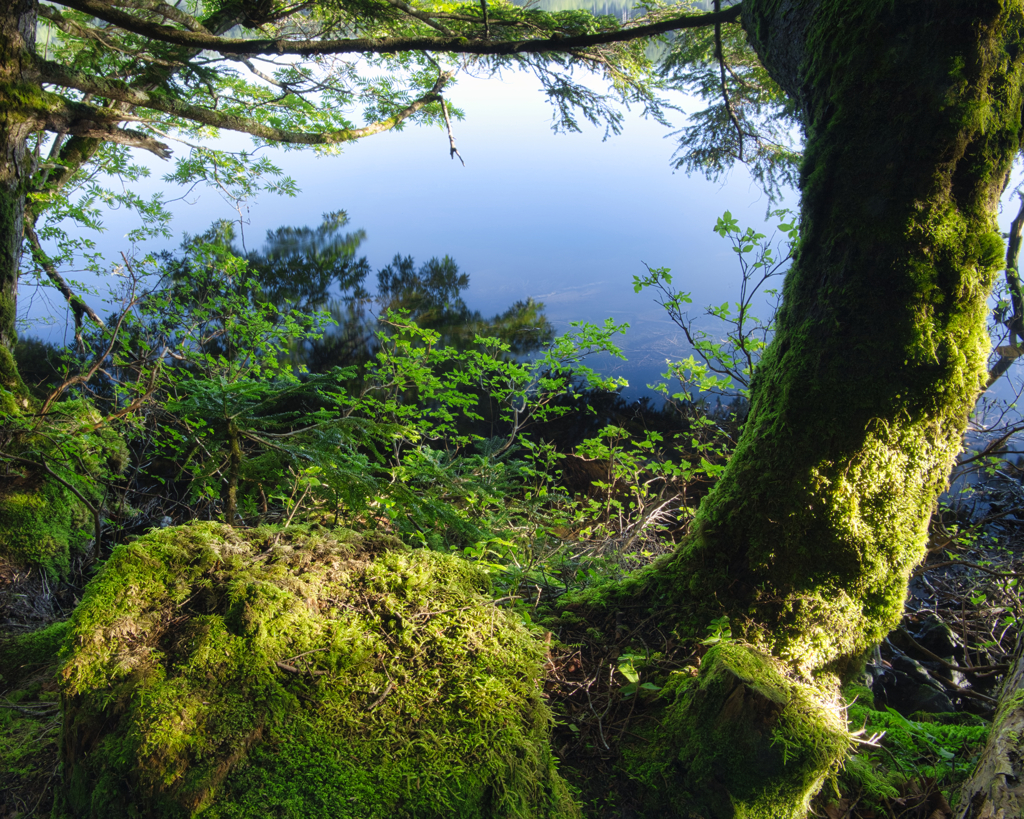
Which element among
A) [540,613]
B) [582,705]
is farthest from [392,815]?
[540,613]

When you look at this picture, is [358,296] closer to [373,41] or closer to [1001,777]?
[373,41]

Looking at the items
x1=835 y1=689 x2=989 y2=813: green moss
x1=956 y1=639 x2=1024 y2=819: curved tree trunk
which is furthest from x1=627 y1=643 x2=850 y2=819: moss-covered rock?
x1=956 y1=639 x2=1024 y2=819: curved tree trunk

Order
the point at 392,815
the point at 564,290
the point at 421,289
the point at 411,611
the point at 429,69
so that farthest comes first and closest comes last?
1. the point at 564,290
2. the point at 421,289
3. the point at 429,69
4. the point at 411,611
5. the point at 392,815

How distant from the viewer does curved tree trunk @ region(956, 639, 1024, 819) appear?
146cm

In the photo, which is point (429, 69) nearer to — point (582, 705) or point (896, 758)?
point (582, 705)

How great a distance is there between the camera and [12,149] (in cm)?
486

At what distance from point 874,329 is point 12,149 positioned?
24.3 ft

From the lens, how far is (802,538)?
7.73 feet

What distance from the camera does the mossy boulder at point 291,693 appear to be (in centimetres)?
117

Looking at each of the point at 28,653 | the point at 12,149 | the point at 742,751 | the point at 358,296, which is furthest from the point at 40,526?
the point at 358,296

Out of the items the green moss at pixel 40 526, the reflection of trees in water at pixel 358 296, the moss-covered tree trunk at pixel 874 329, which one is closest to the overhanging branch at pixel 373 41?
the moss-covered tree trunk at pixel 874 329

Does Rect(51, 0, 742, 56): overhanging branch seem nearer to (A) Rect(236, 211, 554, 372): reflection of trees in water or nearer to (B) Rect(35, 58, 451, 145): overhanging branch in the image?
(B) Rect(35, 58, 451, 145): overhanging branch

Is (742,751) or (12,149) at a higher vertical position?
(12,149)

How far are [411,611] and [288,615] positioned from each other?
14.4 inches
